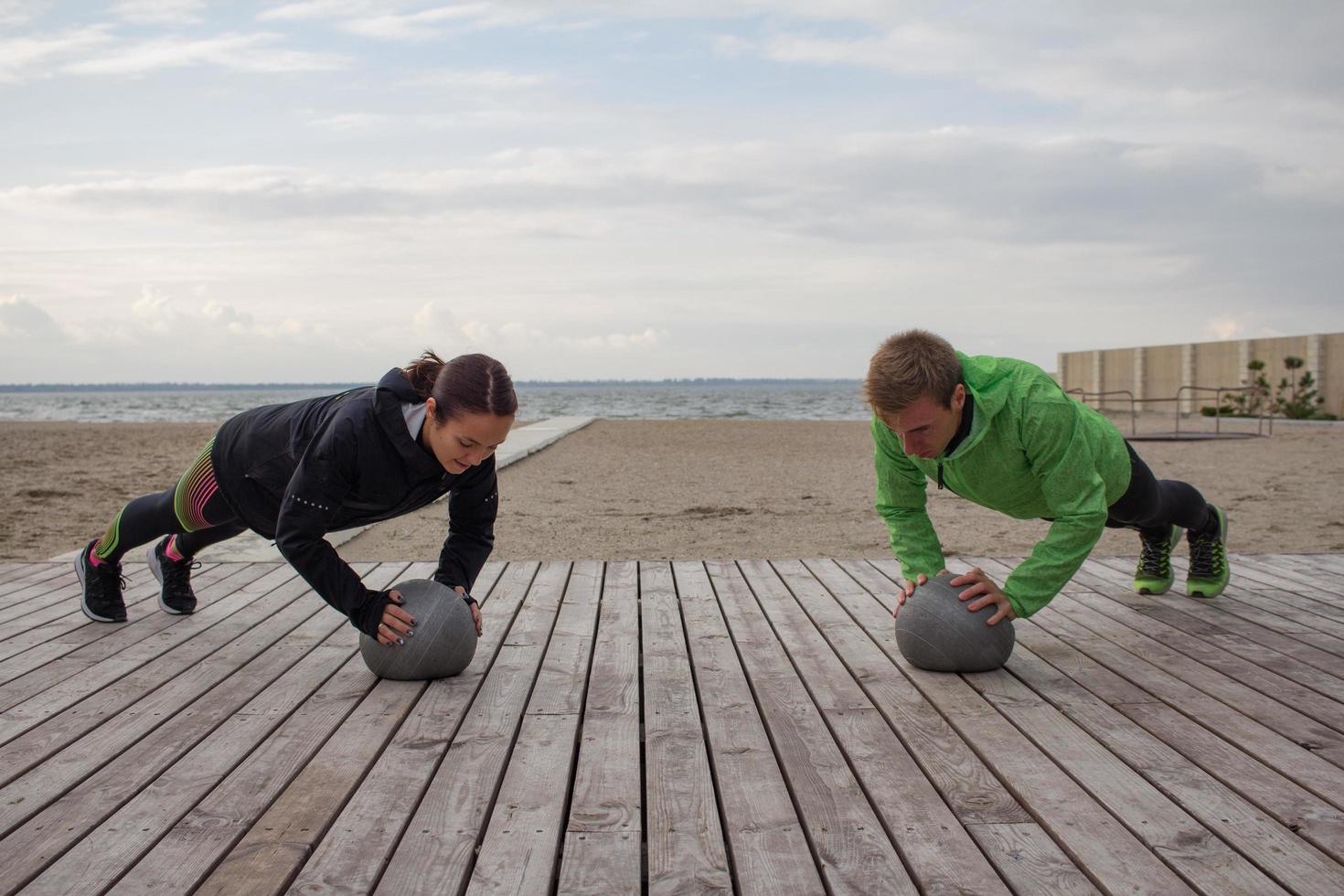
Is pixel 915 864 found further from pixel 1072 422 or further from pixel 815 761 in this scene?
pixel 1072 422

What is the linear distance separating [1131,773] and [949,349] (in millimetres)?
1480

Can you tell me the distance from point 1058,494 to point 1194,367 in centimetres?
3284

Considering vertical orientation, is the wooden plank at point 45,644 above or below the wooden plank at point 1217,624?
above

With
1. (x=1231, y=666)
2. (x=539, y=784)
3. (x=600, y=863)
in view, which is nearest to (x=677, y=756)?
(x=539, y=784)

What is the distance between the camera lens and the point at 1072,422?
13.0 feet

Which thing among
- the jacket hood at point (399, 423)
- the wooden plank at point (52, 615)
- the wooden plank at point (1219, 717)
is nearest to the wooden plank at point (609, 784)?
the jacket hood at point (399, 423)

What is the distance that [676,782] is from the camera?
2.95 metres

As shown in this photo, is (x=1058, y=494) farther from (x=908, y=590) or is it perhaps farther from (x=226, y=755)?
(x=226, y=755)

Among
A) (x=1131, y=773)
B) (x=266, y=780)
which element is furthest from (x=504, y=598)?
(x=1131, y=773)

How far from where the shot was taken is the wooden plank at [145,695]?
10.8ft

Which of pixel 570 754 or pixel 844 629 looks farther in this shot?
pixel 844 629

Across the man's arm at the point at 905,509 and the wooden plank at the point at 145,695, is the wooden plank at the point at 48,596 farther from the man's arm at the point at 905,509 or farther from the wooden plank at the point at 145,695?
the man's arm at the point at 905,509

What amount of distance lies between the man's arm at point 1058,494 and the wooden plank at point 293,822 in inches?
84.7

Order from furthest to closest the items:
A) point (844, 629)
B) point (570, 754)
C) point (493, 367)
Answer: point (844, 629)
point (493, 367)
point (570, 754)
